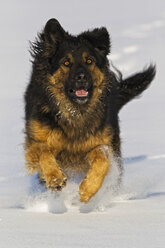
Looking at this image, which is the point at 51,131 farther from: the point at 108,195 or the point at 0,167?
the point at 0,167

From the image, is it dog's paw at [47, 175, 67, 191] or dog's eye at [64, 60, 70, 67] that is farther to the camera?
dog's eye at [64, 60, 70, 67]

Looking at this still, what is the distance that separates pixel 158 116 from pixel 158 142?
2603mm

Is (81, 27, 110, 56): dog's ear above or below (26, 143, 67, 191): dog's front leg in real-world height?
above

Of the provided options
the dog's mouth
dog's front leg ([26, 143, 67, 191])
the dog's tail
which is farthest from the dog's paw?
the dog's tail

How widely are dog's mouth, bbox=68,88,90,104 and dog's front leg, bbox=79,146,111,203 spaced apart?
497 millimetres

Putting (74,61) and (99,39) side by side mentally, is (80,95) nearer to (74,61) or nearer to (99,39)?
(74,61)

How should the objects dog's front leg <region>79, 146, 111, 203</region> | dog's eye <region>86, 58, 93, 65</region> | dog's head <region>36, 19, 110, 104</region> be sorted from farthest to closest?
dog's eye <region>86, 58, 93, 65</region>
dog's head <region>36, 19, 110, 104</region>
dog's front leg <region>79, 146, 111, 203</region>

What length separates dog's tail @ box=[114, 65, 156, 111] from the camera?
6.58m

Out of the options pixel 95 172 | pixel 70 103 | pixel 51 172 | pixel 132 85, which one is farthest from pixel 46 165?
pixel 132 85

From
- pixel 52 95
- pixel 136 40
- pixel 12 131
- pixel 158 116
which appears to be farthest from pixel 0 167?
pixel 136 40

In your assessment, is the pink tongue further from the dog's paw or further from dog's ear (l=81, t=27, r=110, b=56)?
the dog's paw

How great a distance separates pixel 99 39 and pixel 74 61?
540mm

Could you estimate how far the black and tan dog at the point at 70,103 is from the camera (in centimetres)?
477

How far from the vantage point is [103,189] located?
500cm
